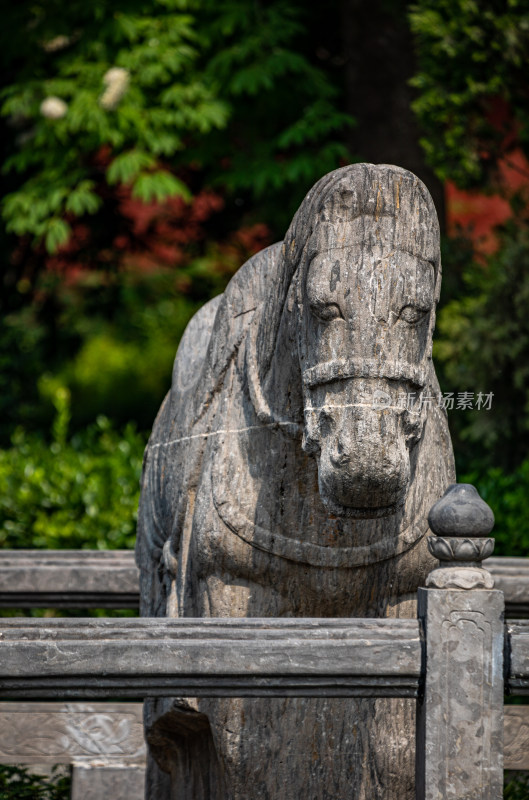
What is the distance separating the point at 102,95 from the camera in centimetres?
651

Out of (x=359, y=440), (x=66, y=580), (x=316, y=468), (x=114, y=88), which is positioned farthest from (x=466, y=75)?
(x=359, y=440)

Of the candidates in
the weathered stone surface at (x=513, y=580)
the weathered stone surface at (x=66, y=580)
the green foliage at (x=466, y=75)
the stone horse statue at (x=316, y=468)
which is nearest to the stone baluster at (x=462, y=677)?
the stone horse statue at (x=316, y=468)

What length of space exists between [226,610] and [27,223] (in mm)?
5065

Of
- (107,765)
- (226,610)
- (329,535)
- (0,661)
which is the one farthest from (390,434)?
(107,765)

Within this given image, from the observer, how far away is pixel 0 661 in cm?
190

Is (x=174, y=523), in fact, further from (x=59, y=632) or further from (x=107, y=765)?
(x=107, y=765)

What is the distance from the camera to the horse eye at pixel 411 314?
1888 millimetres

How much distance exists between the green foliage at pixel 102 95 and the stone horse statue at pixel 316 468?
4.38 metres

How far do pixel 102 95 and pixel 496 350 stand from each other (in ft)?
9.75

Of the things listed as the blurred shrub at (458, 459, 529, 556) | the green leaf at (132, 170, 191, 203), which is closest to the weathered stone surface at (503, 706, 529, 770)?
the blurred shrub at (458, 459, 529, 556)

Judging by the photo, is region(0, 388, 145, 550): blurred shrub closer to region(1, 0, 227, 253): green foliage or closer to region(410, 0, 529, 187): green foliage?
region(1, 0, 227, 253): green foliage

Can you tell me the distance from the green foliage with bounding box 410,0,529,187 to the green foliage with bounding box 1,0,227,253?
1349mm

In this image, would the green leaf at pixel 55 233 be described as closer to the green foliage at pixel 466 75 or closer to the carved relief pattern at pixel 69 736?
the green foliage at pixel 466 75

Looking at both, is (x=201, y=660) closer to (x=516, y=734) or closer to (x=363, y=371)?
(x=363, y=371)
